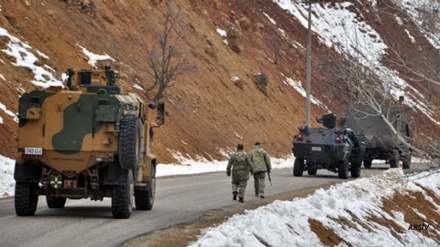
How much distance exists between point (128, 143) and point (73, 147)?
115cm

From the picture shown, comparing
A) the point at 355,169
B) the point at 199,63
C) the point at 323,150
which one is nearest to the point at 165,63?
the point at 199,63

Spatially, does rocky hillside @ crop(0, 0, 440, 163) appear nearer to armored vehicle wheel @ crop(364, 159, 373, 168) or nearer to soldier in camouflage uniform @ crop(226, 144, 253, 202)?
armored vehicle wheel @ crop(364, 159, 373, 168)

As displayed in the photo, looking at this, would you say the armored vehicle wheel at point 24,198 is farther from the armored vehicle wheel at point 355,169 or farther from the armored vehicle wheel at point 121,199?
the armored vehicle wheel at point 355,169

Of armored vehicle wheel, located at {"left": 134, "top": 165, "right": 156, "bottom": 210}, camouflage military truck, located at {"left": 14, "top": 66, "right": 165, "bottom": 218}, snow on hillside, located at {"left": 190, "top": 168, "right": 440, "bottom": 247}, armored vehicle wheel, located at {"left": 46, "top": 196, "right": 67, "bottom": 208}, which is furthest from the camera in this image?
armored vehicle wheel, located at {"left": 134, "top": 165, "right": 156, "bottom": 210}

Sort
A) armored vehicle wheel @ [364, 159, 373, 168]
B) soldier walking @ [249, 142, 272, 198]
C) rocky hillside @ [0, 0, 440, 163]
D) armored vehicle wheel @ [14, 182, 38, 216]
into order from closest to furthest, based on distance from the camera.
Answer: armored vehicle wheel @ [14, 182, 38, 216]
soldier walking @ [249, 142, 272, 198]
rocky hillside @ [0, 0, 440, 163]
armored vehicle wheel @ [364, 159, 373, 168]

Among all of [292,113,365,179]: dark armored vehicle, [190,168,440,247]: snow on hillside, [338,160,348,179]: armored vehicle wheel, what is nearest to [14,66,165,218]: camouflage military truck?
[190,168,440,247]: snow on hillside

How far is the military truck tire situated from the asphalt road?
3.70 ft

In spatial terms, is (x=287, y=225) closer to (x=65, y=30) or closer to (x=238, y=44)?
(x=65, y=30)

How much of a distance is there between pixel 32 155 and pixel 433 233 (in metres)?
11.8

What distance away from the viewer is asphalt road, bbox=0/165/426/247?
14.2 metres

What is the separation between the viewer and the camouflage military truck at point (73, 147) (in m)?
17.2

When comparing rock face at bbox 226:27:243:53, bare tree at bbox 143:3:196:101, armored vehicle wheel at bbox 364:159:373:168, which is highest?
rock face at bbox 226:27:243:53

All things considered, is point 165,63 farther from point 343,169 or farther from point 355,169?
point 343,169

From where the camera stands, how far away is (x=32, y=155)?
17.2 m
